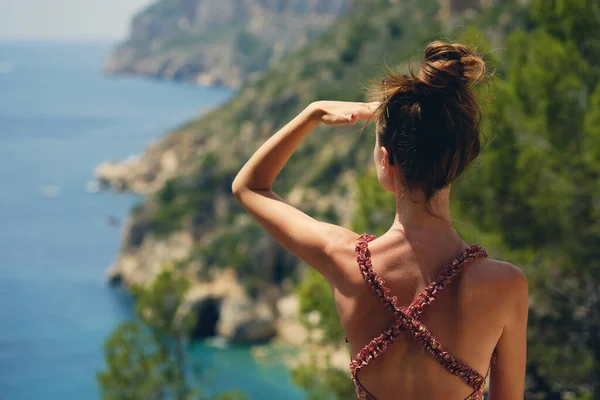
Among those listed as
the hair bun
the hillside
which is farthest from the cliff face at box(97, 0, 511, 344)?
the hair bun

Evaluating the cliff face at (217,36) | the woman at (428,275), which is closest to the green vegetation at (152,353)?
the woman at (428,275)

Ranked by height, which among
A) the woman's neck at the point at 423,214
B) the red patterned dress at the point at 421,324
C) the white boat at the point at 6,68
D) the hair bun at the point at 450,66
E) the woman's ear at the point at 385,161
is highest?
the hair bun at the point at 450,66

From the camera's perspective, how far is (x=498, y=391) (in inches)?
60.1

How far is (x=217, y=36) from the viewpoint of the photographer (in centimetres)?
14238

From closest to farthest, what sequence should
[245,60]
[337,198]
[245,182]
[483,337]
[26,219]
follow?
[483,337] < [245,182] < [337,198] < [26,219] < [245,60]

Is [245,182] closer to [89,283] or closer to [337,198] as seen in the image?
[337,198]

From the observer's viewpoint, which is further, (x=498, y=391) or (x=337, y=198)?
(x=337, y=198)

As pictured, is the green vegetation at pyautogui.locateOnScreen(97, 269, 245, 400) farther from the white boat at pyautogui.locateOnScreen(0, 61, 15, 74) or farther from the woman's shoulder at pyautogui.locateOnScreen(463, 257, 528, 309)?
the white boat at pyautogui.locateOnScreen(0, 61, 15, 74)

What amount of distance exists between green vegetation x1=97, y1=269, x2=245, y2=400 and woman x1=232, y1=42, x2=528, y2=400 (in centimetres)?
1644

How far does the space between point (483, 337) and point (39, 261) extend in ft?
179

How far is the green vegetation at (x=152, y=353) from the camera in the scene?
1786 centimetres

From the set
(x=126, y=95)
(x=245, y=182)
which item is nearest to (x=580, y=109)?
(x=245, y=182)

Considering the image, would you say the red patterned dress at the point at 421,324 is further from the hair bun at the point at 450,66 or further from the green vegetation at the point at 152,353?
the green vegetation at the point at 152,353

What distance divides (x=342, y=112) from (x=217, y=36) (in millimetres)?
144281
